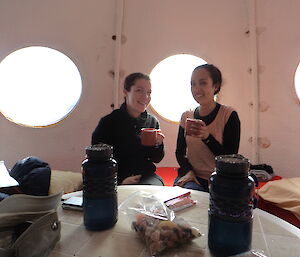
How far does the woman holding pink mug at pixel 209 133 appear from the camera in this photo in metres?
1.74

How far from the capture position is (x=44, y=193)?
1953 millimetres

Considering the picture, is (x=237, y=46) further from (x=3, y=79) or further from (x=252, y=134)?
(x=3, y=79)

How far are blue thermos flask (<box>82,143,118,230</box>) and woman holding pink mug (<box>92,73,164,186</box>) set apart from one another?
1.08 metres

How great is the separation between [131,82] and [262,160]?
190 cm

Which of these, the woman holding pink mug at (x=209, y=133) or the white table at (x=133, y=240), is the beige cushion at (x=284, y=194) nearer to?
the woman holding pink mug at (x=209, y=133)

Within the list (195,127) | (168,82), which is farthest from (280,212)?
(168,82)

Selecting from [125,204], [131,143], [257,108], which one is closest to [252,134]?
[257,108]

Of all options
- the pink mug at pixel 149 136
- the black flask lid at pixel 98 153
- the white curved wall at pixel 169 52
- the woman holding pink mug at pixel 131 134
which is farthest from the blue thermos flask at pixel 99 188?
the white curved wall at pixel 169 52

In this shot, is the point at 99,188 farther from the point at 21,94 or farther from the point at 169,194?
the point at 21,94

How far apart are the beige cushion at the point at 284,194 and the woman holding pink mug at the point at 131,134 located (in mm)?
784

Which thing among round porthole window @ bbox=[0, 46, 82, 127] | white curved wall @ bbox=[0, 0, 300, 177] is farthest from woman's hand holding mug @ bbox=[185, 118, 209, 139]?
round porthole window @ bbox=[0, 46, 82, 127]

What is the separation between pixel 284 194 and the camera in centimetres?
186

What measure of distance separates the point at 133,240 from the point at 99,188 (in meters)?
0.18

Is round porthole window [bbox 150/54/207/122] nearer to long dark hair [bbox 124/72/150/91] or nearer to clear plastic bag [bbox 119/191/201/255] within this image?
long dark hair [bbox 124/72/150/91]
